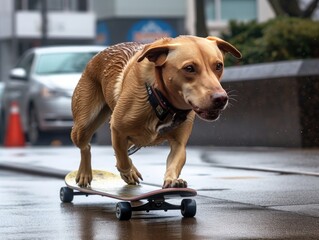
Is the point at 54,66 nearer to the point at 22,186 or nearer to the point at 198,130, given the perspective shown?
the point at 198,130

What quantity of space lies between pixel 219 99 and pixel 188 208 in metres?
1.03

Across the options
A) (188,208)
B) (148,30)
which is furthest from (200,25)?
(148,30)

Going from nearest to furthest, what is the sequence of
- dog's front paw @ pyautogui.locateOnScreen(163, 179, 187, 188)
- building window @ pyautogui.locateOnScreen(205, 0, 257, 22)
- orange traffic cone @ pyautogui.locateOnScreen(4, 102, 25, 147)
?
dog's front paw @ pyautogui.locateOnScreen(163, 179, 187, 188)
orange traffic cone @ pyautogui.locateOnScreen(4, 102, 25, 147)
building window @ pyautogui.locateOnScreen(205, 0, 257, 22)

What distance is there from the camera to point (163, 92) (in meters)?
7.75

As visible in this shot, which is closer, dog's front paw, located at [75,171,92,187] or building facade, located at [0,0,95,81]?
dog's front paw, located at [75,171,92,187]

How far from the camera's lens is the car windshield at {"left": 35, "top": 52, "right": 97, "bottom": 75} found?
20.7 metres

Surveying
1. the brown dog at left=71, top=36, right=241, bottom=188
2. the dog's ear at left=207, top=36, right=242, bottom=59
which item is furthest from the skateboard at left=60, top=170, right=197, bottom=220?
the dog's ear at left=207, top=36, right=242, bottom=59

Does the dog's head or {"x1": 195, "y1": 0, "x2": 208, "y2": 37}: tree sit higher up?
the dog's head

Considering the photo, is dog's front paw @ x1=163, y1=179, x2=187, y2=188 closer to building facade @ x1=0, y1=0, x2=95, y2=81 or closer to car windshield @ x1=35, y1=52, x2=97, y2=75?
car windshield @ x1=35, y1=52, x2=97, y2=75

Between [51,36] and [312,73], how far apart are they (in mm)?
39679

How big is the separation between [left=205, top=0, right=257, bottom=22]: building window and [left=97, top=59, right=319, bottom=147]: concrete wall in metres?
27.1

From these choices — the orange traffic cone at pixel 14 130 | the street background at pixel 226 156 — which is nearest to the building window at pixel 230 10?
the street background at pixel 226 156

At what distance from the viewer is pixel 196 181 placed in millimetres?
10875

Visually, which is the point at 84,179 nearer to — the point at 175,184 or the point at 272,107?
the point at 175,184
